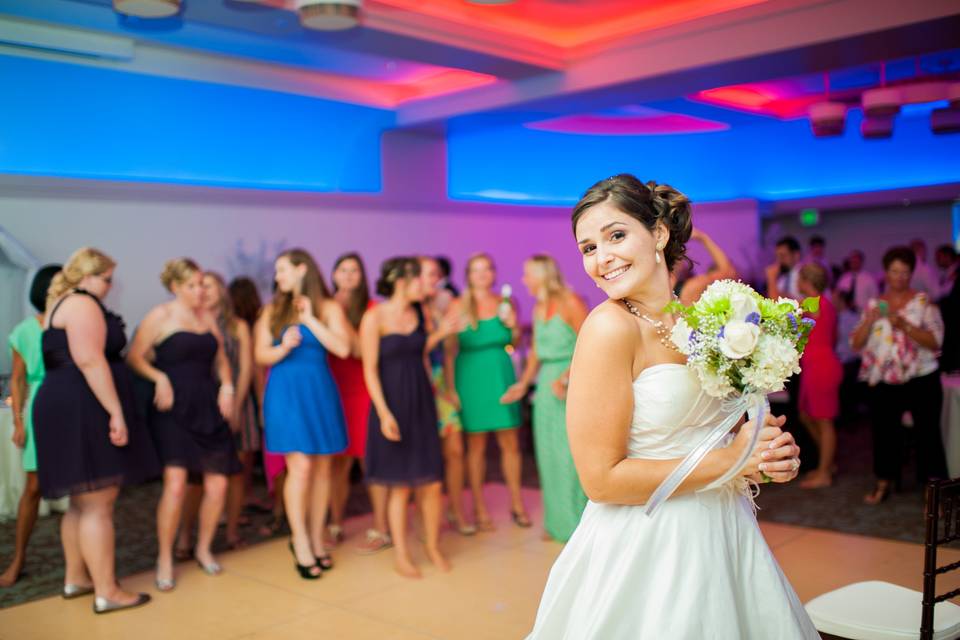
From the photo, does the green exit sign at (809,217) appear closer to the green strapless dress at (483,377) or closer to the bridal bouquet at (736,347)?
the green strapless dress at (483,377)

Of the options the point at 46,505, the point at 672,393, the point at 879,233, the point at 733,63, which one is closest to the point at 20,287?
the point at 46,505

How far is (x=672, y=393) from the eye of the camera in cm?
192

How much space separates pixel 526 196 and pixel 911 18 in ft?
21.3

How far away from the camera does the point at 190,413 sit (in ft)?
16.2

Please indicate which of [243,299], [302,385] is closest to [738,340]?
[302,385]

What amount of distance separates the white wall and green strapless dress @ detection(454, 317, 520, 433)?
3.43 meters

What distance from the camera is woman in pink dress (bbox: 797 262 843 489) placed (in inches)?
261

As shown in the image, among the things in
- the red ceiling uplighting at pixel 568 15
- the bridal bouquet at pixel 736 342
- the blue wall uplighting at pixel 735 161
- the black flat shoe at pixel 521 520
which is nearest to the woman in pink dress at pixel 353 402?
the black flat shoe at pixel 521 520

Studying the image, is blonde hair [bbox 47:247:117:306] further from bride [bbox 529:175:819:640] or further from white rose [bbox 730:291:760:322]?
white rose [bbox 730:291:760:322]

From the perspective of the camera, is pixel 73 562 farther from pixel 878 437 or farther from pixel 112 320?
pixel 878 437

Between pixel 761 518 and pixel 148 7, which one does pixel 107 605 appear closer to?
pixel 148 7

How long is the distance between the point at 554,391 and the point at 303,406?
4.64ft

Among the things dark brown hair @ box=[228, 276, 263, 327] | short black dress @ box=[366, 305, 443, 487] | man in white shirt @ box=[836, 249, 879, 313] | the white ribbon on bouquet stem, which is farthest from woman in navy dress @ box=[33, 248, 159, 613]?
man in white shirt @ box=[836, 249, 879, 313]

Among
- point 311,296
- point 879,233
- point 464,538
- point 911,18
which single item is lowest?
point 464,538
